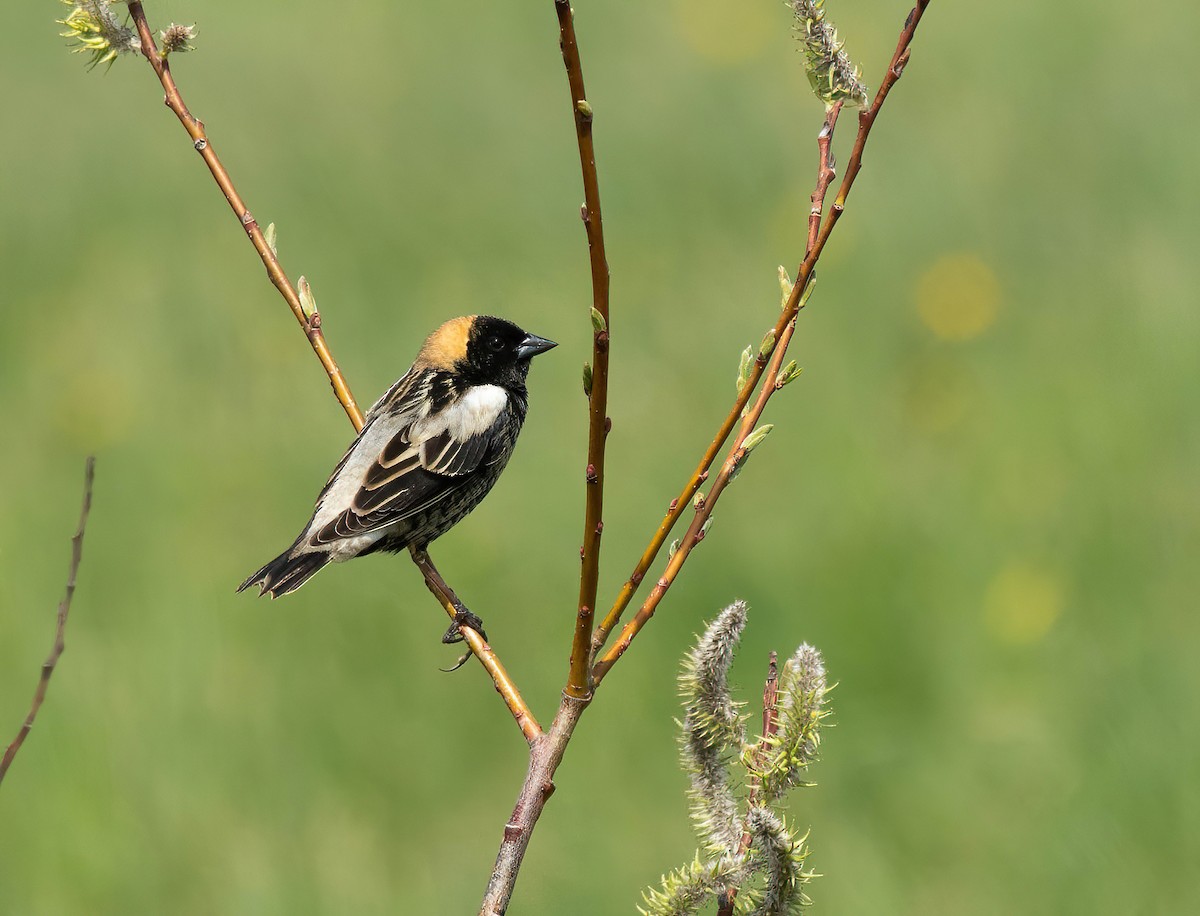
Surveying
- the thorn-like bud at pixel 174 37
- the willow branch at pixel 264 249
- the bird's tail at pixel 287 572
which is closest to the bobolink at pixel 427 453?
the bird's tail at pixel 287 572

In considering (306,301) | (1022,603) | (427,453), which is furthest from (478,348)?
(1022,603)

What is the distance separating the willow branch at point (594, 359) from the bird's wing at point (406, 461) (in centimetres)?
208

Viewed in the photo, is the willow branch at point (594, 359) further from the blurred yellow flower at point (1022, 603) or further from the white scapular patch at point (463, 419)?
the blurred yellow flower at point (1022, 603)

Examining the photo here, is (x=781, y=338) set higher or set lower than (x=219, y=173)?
lower

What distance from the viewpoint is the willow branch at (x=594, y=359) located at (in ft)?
4.66

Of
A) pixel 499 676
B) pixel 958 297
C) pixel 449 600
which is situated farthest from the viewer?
pixel 958 297

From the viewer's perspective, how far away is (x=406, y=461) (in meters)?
3.78

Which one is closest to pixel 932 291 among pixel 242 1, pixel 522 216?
pixel 522 216

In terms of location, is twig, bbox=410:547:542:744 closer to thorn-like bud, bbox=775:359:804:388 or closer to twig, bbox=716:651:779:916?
twig, bbox=716:651:779:916

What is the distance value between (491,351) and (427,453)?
0.41 meters

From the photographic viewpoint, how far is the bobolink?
3635 millimetres

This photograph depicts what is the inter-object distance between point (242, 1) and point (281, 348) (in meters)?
3.77

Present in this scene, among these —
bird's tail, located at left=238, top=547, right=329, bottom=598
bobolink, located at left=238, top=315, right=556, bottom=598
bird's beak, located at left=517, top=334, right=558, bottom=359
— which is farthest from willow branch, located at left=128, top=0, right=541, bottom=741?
bird's beak, located at left=517, top=334, right=558, bottom=359

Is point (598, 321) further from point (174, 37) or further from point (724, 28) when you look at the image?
point (724, 28)
